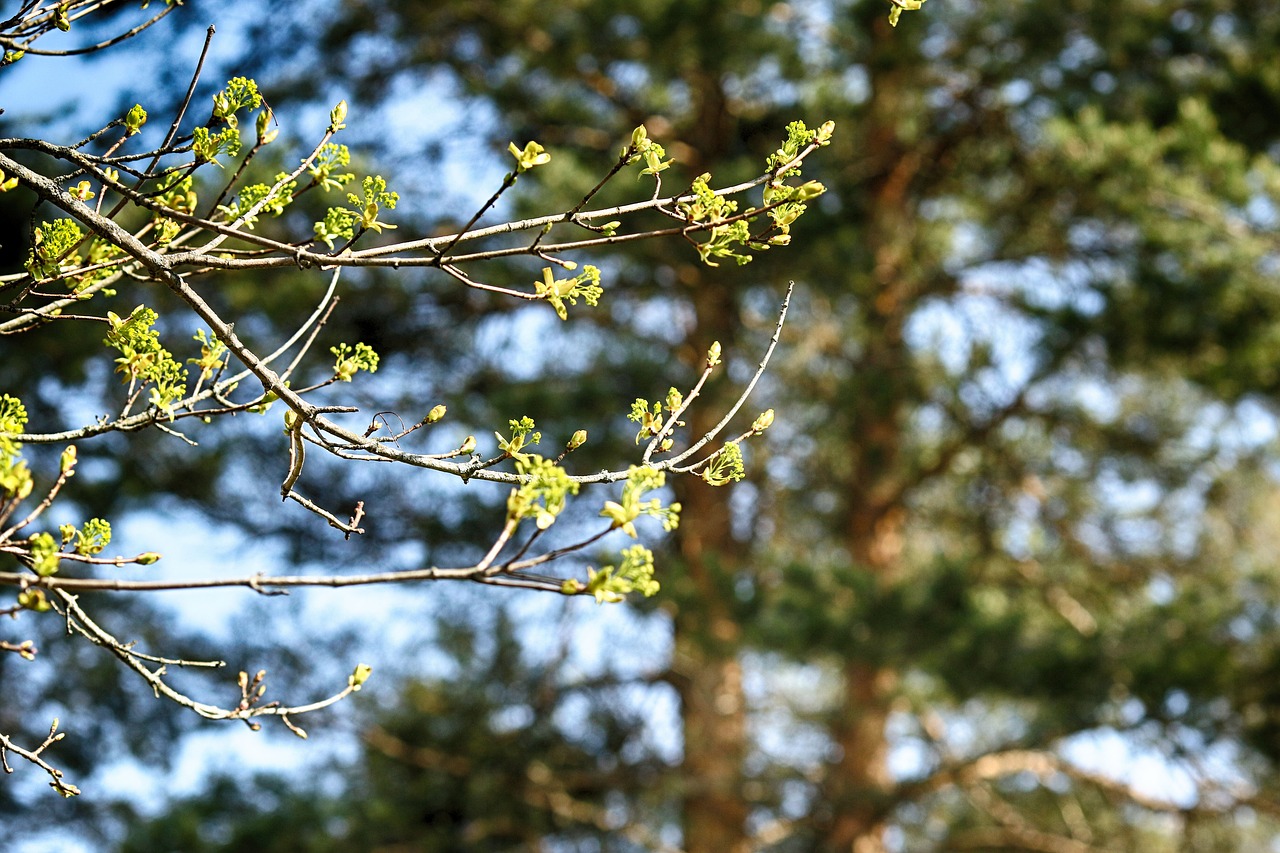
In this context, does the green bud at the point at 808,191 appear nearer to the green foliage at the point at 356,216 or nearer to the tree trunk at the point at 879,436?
the green foliage at the point at 356,216

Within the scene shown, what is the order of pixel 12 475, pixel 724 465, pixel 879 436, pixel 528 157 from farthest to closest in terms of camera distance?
pixel 879 436, pixel 724 465, pixel 528 157, pixel 12 475

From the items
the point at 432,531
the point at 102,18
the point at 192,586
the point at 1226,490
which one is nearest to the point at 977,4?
the point at 1226,490

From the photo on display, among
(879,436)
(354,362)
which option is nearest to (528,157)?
(354,362)

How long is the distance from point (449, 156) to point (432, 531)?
2546 millimetres

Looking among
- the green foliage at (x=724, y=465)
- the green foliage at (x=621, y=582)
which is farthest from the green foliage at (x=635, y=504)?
the green foliage at (x=724, y=465)

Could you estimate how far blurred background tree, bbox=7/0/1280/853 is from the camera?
5773mm

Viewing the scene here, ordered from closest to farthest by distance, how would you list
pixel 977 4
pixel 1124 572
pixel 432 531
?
pixel 432 531 < pixel 977 4 < pixel 1124 572

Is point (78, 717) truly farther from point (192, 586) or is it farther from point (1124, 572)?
point (192, 586)

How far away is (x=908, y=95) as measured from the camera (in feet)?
25.2

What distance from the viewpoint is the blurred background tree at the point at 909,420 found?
5.77 metres

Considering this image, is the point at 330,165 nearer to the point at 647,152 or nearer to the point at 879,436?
the point at 647,152

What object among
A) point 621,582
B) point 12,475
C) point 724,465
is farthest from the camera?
point 724,465

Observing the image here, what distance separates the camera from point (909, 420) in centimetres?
821

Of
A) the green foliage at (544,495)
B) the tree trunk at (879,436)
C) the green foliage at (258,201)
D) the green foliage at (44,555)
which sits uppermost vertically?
the tree trunk at (879,436)
